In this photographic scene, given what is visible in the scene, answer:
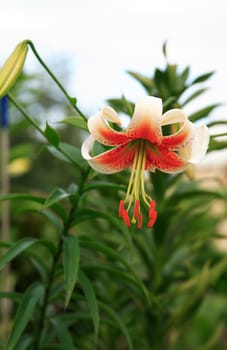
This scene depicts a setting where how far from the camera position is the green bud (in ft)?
2.24

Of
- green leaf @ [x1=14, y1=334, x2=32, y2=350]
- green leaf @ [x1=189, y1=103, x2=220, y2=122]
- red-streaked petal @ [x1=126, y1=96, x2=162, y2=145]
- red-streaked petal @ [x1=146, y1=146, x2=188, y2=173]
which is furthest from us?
green leaf @ [x1=189, y1=103, x2=220, y2=122]

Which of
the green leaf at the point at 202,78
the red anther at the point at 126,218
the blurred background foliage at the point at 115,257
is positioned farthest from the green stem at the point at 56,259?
the green leaf at the point at 202,78

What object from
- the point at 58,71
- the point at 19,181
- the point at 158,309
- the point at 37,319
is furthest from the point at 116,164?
the point at 58,71

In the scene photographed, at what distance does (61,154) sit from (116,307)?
545 mm

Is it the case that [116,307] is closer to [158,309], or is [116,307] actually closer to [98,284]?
[98,284]

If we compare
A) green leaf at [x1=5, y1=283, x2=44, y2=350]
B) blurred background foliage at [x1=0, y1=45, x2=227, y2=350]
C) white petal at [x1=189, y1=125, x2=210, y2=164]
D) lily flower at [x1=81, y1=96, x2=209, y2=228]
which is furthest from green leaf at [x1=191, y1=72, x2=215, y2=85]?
green leaf at [x1=5, y1=283, x2=44, y2=350]

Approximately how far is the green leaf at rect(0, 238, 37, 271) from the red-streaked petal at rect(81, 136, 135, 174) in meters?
0.14

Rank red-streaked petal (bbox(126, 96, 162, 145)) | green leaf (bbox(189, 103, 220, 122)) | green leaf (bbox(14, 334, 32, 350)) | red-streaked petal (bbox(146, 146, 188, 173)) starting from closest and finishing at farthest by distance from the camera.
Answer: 1. red-streaked petal (bbox(126, 96, 162, 145))
2. red-streaked petal (bbox(146, 146, 188, 173))
3. green leaf (bbox(14, 334, 32, 350))
4. green leaf (bbox(189, 103, 220, 122))

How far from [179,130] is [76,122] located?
12cm

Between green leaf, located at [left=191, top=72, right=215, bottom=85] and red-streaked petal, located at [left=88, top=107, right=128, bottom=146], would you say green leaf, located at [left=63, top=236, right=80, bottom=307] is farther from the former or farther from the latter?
green leaf, located at [left=191, top=72, right=215, bottom=85]

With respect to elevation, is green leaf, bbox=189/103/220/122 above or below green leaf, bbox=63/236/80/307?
above

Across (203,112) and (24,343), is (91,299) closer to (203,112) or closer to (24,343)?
(24,343)

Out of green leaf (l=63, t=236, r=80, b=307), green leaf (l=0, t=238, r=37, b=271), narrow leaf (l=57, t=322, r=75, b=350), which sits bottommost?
narrow leaf (l=57, t=322, r=75, b=350)

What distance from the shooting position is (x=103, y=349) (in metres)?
1.20
